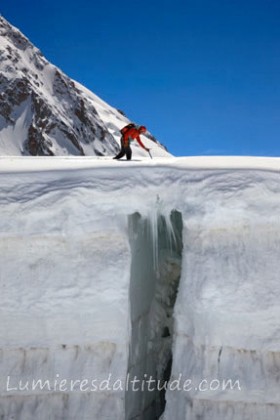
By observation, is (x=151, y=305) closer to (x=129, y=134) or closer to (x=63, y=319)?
(x=63, y=319)

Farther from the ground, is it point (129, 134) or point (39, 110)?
point (39, 110)

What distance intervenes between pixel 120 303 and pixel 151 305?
1583mm

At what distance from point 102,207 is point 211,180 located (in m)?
1.60

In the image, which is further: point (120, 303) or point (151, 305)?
point (151, 305)

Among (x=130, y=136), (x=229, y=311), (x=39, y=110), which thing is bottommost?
(x=229, y=311)

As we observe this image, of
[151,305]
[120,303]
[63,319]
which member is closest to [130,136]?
[151,305]

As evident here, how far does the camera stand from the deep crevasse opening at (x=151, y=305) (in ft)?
26.8

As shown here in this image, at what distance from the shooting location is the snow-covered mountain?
8862 cm

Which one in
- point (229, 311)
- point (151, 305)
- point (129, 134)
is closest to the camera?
point (229, 311)

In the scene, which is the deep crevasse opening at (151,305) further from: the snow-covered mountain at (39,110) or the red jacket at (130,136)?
the snow-covered mountain at (39,110)

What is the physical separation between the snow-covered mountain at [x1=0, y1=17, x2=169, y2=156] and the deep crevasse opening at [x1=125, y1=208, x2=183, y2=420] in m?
74.4

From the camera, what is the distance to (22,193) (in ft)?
26.1

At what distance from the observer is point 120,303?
746cm

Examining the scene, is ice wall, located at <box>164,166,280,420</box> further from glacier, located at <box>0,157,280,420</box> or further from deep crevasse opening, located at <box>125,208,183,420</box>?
deep crevasse opening, located at <box>125,208,183,420</box>
